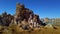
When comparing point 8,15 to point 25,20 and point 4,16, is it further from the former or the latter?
point 25,20

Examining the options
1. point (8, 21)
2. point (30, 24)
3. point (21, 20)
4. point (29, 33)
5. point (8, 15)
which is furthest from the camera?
point (8, 15)

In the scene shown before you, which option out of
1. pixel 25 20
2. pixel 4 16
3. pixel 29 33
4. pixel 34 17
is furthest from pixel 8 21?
pixel 29 33

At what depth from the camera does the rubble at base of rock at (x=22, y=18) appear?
6269cm

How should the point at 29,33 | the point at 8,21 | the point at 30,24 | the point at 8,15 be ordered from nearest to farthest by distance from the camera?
the point at 29,33, the point at 30,24, the point at 8,21, the point at 8,15

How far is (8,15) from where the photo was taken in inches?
3051

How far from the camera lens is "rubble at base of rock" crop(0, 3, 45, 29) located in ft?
206

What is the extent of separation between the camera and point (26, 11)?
6931 cm

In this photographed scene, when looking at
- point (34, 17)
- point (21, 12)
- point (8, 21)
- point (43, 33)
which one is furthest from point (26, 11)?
point (43, 33)

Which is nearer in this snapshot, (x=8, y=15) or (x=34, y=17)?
(x=34, y=17)

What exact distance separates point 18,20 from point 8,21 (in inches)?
282

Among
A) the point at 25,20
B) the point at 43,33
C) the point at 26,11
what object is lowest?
the point at 43,33

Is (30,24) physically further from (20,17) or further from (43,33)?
(43,33)

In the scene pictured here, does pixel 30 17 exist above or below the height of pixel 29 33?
above

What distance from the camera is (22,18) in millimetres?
68875
